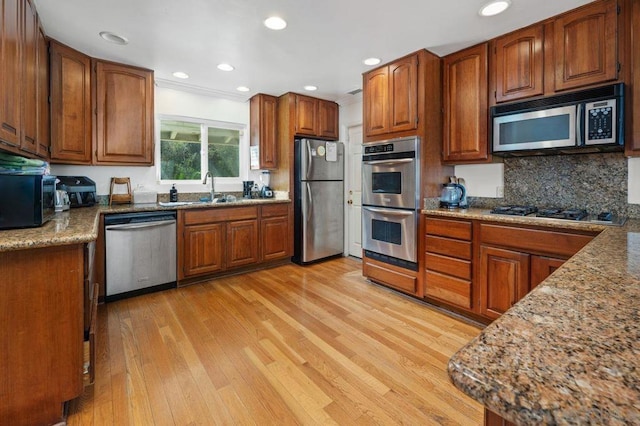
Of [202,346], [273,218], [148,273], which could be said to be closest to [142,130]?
[148,273]

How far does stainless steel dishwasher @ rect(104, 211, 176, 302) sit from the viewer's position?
2.96m

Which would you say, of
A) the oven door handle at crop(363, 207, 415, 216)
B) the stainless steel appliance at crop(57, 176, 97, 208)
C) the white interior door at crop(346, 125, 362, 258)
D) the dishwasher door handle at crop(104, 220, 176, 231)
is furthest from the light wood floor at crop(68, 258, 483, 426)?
the white interior door at crop(346, 125, 362, 258)

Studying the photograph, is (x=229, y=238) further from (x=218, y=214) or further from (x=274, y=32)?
(x=274, y=32)

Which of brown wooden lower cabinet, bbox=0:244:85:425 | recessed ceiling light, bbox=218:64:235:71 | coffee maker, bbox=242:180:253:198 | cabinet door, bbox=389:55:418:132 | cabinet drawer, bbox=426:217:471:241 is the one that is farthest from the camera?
coffee maker, bbox=242:180:253:198

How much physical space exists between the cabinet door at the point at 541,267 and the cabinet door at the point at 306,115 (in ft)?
10.3

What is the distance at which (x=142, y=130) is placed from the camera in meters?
3.38

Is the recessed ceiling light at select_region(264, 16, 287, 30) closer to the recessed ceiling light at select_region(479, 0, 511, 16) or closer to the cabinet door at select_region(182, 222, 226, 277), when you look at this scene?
the recessed ceiling light at select_region(479, 0, 511, 16)

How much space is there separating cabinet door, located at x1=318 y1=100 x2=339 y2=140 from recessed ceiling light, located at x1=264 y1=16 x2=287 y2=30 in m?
2.02

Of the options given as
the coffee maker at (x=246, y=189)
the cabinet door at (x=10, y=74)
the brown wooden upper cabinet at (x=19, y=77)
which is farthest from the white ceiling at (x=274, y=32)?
the coffee maker at (x=246, y=189)

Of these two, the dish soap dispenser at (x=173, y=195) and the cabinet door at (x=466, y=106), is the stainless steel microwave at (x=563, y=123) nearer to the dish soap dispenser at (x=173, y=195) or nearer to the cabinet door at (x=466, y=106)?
the cabinet door at (x=466, y=106)

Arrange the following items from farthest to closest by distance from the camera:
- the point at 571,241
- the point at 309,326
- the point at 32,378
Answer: the point at 309,326
the point at 571,241
the point at 32,378

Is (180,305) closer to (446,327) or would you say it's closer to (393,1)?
(446,327)

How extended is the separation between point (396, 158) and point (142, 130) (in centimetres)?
277

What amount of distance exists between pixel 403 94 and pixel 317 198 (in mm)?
1826
